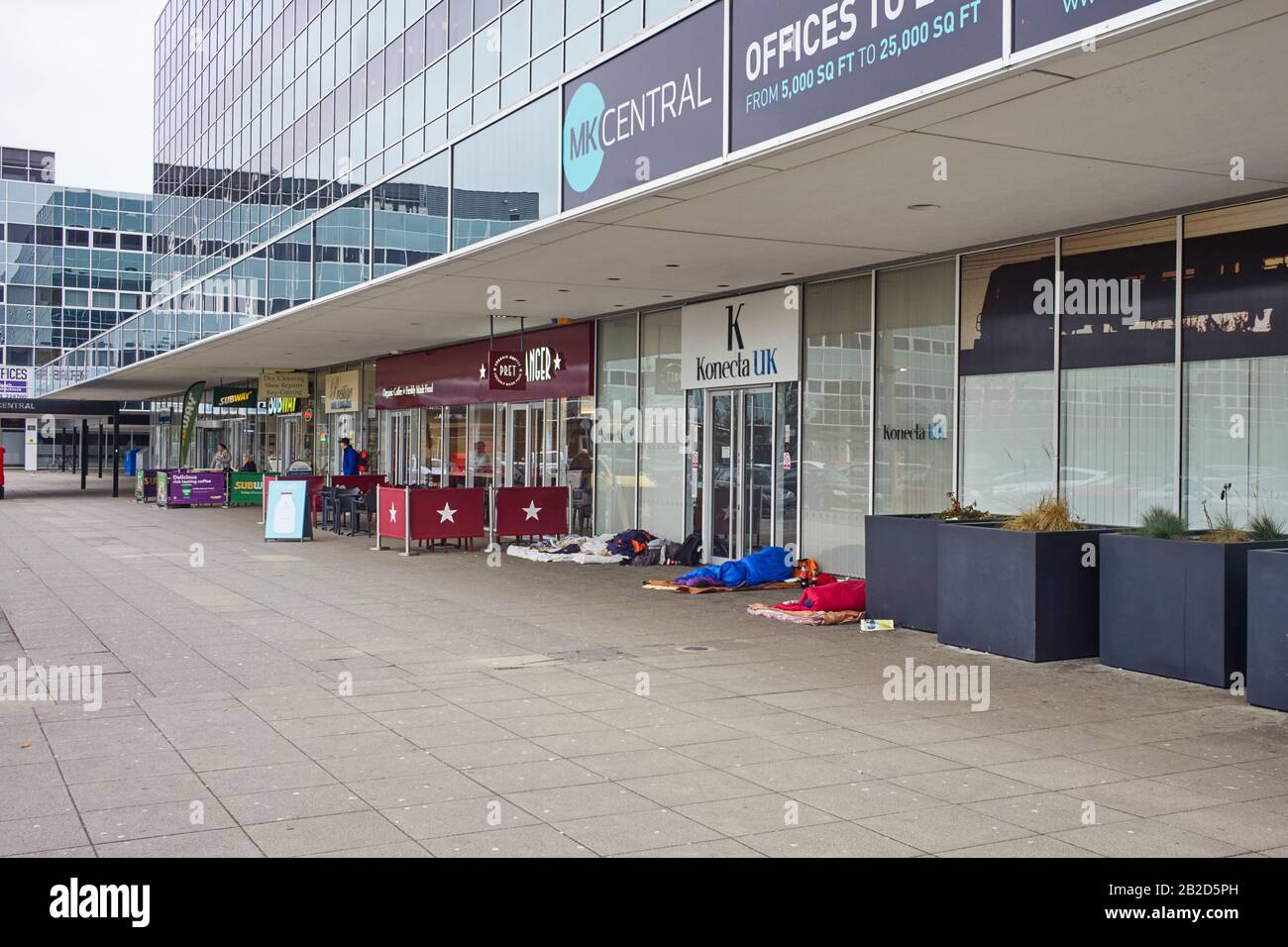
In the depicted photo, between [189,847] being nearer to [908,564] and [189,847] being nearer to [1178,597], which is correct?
[1178,597]

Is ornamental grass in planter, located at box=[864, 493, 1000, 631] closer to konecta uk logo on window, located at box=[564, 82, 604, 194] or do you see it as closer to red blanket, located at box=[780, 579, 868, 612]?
red blanket, located at box=[780, 579, 868, 612]

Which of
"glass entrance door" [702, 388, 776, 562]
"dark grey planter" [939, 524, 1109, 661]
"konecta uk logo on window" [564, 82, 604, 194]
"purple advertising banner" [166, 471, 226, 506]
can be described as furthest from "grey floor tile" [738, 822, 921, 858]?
"purple advertising banner" [166, 471, 226, 506]

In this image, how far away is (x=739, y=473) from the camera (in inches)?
697

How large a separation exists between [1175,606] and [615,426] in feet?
42.0

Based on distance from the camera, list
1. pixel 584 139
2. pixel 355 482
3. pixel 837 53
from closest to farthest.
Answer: pixel 837 53, pixel 584 139, pixel 355 482

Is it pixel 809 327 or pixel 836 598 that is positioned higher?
pixel 809 327

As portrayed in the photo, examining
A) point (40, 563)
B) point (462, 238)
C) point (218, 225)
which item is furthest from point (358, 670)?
point (218, 225)

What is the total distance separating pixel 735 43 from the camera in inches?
394

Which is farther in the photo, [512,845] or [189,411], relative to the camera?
[189,411]

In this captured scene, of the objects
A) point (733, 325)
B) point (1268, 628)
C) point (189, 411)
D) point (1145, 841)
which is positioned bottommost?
point (1145, 841)

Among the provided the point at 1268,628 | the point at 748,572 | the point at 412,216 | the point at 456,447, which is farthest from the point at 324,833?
the point at 456,447

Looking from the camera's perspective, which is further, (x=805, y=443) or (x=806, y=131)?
(x=805, y=443)
